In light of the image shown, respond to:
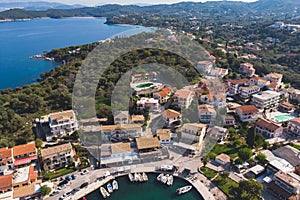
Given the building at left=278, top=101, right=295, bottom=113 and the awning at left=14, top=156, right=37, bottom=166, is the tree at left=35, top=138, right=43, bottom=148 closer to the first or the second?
the awning at left=14, top=156, right=37, bottom=166

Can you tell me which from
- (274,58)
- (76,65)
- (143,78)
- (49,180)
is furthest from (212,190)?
(274,58)

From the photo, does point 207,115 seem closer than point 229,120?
Yes

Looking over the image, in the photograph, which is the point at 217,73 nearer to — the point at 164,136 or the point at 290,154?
the point at 164,136

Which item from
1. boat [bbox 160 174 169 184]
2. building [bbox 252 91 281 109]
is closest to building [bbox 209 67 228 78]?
building [bbox 252 91 281 109]

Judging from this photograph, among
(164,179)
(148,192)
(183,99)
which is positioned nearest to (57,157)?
(148,192)

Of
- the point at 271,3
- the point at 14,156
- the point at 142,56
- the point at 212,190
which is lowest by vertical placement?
the point at 212,190

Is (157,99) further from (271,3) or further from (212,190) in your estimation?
(271,3)
